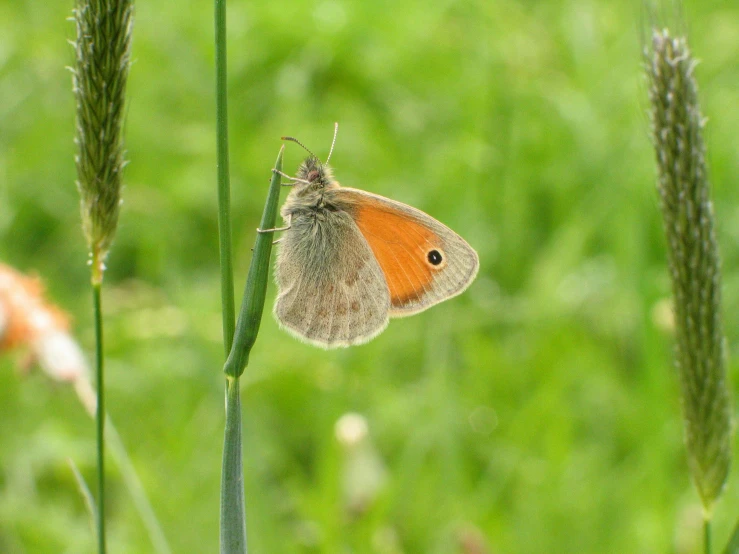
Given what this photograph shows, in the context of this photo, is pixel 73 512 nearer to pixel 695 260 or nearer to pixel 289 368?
pixel 289 368

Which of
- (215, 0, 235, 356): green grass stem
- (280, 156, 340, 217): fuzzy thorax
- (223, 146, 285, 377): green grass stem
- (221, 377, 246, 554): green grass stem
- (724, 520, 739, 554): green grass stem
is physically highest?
(280, 156, 340, 217): fuzzy thorax

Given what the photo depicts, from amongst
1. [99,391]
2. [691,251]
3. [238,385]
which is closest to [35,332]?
[99,391]

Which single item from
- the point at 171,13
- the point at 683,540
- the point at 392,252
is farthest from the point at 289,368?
the point at 171,13

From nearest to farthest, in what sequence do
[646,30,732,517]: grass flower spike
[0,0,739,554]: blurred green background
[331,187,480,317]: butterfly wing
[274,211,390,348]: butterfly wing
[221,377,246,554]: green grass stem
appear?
1. [221,377,246,554]: green grass stem
2. [646,30,732,517]: grass flower spike
3. [274,211,390,348]: butterfly wing
4. [331,187,480,317]: butterfly wing
5. [0,0,739,554]: blurred green background

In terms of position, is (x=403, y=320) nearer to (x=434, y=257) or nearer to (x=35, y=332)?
(x=434, y=257)

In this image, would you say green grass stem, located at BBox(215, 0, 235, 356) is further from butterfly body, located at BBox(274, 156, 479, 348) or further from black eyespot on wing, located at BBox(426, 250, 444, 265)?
black eyespot on wing, located at BBox(426, 250, 444, 265)

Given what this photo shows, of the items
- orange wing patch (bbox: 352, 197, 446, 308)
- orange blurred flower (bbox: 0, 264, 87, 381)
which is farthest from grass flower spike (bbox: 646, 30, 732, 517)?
orange blurred flower (bbox: 0, 264, 87, 381)
